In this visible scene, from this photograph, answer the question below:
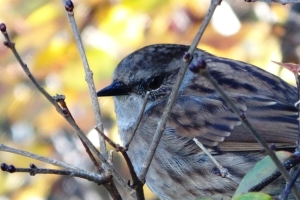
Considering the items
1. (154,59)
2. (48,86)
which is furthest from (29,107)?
(154,59)

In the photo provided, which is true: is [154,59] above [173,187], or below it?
above

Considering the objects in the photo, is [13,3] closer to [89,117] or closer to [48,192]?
[89,117]

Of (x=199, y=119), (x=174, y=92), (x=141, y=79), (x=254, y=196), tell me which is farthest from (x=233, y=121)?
(x=254, y=196)

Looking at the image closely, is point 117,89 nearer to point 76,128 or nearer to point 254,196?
point 76,128

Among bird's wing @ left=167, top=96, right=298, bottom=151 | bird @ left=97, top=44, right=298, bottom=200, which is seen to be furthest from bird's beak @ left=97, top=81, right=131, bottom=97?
bird's wing @ left=167, top=96, right=298, bottom=151

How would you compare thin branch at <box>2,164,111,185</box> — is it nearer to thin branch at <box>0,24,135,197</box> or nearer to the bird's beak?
thin branch at <box>0,24,135,197</box>

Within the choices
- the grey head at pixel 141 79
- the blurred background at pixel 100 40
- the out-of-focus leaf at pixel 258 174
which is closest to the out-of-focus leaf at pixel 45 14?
the blurred background at pixel 100 40

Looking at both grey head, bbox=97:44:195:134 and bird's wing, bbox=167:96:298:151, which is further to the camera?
grey head, bbox=97:44:195:134
